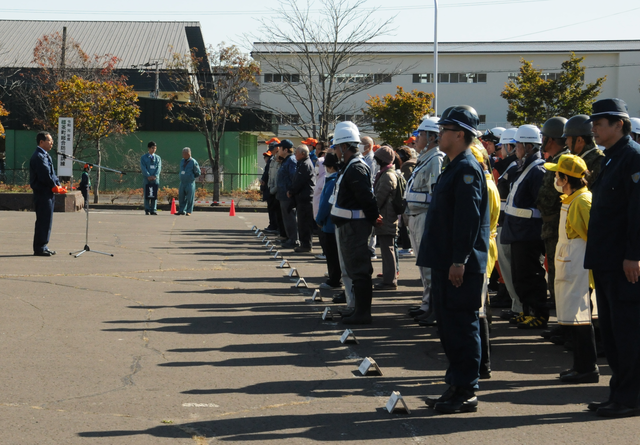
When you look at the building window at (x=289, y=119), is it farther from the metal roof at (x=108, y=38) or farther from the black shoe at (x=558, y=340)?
the black shoe at (x=558, y=340)

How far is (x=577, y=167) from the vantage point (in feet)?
20.3

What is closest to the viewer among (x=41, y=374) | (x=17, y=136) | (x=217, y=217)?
(x=41, y=374)

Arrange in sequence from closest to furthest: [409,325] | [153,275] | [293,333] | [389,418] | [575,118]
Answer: [389,418], [575,118], [293,333], [409,325], [153,275]

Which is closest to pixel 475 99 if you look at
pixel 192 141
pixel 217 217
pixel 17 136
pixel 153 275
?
pixel 192 141

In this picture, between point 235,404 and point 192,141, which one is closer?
point 235,404

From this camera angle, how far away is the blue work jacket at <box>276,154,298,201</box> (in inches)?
651

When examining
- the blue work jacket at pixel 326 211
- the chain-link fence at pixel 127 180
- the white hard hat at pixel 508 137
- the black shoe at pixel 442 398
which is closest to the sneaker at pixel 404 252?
the white hard hat at pixel 508 137

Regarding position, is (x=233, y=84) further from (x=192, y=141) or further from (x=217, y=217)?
(x=217, y=217)

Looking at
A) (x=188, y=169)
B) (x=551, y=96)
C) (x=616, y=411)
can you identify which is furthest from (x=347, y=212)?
(x=551, y=96)

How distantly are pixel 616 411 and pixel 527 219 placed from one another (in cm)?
341

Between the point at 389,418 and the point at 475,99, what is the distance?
57.1m

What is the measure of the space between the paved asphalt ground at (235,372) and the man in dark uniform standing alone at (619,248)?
270 mm

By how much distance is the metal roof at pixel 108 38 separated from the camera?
175ft

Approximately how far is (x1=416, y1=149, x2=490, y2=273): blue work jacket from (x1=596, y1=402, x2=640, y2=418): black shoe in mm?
1221
